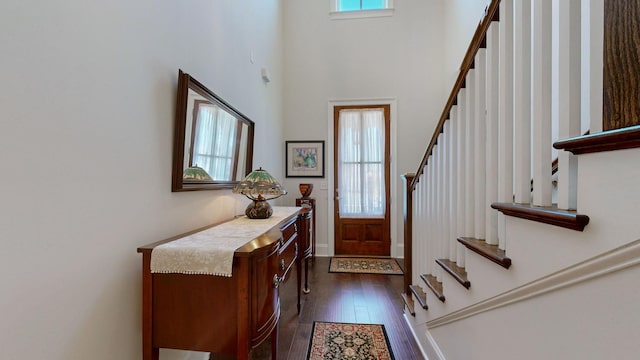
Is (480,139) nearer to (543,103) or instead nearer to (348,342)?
(543,103)

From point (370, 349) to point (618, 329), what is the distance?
1.59 meters

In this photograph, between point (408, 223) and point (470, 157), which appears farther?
point (408, 223)

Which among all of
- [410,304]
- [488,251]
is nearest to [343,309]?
[410,304]

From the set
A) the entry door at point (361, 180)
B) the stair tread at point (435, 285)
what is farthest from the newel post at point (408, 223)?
the entry door at point (361, 180)

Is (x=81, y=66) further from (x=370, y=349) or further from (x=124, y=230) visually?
(x=370, y=349)

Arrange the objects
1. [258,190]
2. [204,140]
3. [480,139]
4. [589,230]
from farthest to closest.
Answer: [258,190] < [204,140] < [480,139] < [589,230]

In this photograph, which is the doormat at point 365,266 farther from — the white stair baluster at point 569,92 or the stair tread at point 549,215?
the white stair baluster at point 569,92

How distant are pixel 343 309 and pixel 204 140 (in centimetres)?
191

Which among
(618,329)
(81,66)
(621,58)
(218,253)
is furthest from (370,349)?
(81,66)

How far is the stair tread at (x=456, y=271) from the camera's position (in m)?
1.20

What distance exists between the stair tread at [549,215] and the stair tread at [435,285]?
0.78 meters

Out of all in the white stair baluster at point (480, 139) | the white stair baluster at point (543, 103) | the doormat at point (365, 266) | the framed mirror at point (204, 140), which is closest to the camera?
the white stair baluster at point (543, 103)

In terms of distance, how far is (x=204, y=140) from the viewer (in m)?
1.63

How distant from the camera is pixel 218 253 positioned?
1.02m
